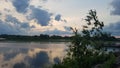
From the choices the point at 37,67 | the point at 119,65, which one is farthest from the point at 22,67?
the point at 119,65

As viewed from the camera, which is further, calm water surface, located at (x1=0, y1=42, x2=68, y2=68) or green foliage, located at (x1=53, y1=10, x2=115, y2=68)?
calm water surface, located at (x1=0, y1=42, x2=68, y2=68)

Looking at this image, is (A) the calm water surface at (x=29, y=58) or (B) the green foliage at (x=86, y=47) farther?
(A) the calm water surface at (x=29, y=58)

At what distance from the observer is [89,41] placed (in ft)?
89.2

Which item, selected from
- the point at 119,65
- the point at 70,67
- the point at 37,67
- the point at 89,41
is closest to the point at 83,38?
the point at 89,41

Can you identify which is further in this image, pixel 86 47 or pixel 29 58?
pixel 29 58

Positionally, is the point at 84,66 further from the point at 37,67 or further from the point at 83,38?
the point at 37,67

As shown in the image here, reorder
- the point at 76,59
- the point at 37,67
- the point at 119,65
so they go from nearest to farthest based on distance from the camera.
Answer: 1. the point at 119,65
2. the point at 76,59
3. the point at 37,67

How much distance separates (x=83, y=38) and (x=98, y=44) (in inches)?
63.6

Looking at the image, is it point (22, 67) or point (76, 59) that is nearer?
point (76, 59)

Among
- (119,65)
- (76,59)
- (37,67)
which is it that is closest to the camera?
(119,65)

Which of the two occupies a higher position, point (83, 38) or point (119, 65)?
point (83, 38)

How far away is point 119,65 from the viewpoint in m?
22.3

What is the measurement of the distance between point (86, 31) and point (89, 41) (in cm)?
86

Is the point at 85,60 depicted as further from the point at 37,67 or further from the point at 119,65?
the point at 37,67
